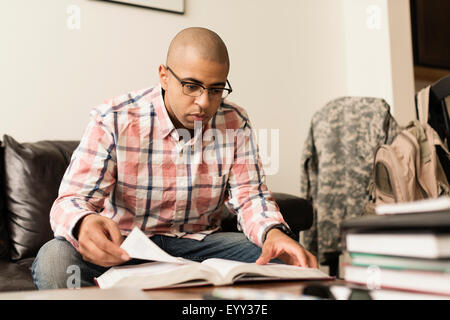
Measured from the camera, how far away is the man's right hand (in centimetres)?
74

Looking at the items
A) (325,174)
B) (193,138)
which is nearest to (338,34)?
(325,174)

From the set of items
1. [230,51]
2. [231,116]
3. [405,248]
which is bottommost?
[405,248]

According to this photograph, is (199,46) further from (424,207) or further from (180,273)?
(424,207)

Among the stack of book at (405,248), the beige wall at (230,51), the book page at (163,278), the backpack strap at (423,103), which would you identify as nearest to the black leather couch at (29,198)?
the beige wall at (230,51)

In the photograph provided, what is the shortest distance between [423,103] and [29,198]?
1.50m

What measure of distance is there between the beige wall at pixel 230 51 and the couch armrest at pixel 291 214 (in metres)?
0.63

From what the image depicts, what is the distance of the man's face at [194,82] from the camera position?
113 cm

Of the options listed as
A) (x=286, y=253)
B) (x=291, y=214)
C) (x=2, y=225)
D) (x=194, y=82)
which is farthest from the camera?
(x=291, y=214)

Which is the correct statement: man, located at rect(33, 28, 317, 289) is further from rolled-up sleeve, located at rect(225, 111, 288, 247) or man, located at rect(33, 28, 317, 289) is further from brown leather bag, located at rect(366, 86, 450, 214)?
brown leather bag, located at rect(366, 86, 450, 214)

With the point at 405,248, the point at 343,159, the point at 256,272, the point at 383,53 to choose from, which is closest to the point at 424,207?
→ the point at 405,248

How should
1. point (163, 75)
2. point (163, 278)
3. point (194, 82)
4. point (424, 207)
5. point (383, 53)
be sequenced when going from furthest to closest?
point (383, 53)
point (163, 75)
point (194, 82)
point (163, 278)
point (424, 207)

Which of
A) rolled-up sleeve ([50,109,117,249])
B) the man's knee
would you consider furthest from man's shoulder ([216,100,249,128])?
the man's knee

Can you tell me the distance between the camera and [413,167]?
1.54 meters

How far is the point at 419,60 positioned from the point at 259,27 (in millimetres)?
1123
